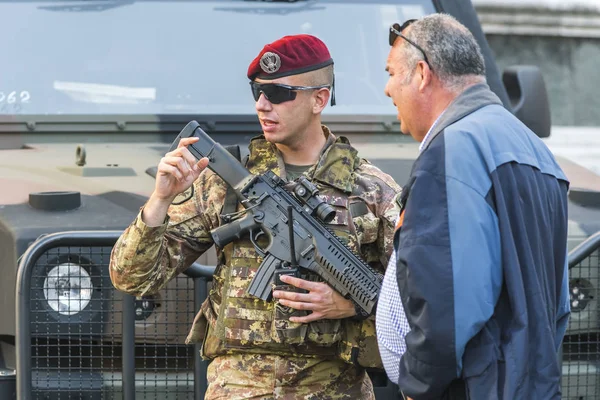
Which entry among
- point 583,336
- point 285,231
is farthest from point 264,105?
point 583,336

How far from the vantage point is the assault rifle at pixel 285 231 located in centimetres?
266

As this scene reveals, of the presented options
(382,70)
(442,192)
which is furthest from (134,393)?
(382,70)

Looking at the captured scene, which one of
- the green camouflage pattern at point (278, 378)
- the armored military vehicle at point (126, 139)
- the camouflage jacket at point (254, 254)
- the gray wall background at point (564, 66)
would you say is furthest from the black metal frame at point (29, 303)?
the gray wall background at point (564, 66)

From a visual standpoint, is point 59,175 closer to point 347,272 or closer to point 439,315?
point 347,272

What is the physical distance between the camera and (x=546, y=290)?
7.35 feet

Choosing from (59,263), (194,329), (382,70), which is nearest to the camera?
(194,329)

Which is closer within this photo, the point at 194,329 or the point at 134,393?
the point at 194,329

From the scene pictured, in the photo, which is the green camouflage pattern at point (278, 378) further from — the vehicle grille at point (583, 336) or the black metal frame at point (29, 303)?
the vehicle grille at point (583, 336)

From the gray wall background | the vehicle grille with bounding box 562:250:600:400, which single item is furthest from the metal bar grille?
the gray wall background

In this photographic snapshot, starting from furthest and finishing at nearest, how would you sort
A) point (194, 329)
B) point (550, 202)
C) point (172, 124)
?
point (172, 124) < point (194, 329) < point (550, 202)

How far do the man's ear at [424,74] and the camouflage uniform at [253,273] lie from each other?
557mm

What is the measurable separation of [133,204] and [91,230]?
0.75 feet

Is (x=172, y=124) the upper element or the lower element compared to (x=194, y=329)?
upper

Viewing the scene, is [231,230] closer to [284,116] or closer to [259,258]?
[259,258]
